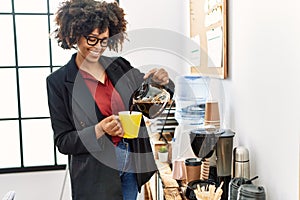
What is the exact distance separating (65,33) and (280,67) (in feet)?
2.94

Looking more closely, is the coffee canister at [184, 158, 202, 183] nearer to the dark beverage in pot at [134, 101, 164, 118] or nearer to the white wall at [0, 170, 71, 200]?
the dark beverage in pot at [134, 101, 164, 118]

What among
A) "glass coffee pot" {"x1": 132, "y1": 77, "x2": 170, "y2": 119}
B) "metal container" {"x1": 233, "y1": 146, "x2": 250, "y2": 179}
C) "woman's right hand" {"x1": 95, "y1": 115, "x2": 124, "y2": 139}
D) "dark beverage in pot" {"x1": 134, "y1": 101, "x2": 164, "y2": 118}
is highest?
"glass coffee pot" {"x1": 132, "y1": 77, "x2": 170, "y2": 119}

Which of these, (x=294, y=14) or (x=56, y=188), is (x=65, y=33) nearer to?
(x=294, y=14)

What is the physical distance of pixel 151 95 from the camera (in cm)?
146

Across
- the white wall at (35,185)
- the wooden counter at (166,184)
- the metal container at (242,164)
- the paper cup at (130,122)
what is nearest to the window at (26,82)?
the white wall at (35,185)

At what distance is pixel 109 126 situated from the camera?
128cm

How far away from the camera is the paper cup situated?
1.32 metres

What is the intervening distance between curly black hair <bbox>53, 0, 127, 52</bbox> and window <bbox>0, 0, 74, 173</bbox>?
1.60 meters

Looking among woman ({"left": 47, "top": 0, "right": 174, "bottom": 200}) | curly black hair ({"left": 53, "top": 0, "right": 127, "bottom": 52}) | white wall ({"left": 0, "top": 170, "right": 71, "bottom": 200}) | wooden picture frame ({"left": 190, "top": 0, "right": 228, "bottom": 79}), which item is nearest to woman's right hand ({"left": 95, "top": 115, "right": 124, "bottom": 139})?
woman ({"left": 47, "top": 0, "right": 174, "bottom": 200})

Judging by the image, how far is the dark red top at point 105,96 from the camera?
1.39 metres

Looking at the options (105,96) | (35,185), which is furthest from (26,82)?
(105,96)

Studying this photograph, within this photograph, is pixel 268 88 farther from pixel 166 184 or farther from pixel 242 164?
pixel 166 184

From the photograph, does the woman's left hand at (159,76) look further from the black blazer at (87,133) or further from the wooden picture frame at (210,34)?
the wooden picture frame at (210,34)

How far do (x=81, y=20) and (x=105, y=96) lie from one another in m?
0.34
